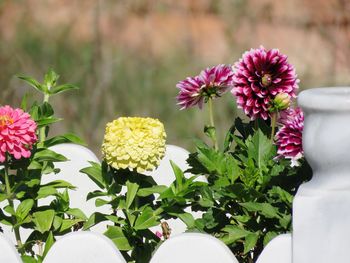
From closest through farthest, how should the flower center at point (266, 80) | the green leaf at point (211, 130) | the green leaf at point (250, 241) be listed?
the green leaf at point (250, 241) < the flower center at point (266, 80) < the green leaf at point (211, 130)

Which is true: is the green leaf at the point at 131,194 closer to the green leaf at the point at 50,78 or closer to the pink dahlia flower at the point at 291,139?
the pink dahlia flower at the point at 291,139

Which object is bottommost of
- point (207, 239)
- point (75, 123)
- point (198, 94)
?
point (75, 123)

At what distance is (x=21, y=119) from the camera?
2.33 meters

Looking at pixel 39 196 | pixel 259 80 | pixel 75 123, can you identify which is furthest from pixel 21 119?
pixel 75 123

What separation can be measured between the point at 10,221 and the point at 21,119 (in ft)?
0.69

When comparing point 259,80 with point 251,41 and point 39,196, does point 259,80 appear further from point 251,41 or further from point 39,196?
point 251,41

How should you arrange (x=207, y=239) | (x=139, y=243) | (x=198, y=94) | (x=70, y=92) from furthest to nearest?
(x=70, y=92), (x=198, y=94), (x=139, y=243), (x=207, y=239)

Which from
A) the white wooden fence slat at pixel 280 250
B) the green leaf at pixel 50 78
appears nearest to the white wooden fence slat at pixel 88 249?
the white wooden fence slat at pixel 280 250

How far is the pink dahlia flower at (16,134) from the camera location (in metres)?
2.28

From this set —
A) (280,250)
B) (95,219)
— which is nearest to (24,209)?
(95,219)

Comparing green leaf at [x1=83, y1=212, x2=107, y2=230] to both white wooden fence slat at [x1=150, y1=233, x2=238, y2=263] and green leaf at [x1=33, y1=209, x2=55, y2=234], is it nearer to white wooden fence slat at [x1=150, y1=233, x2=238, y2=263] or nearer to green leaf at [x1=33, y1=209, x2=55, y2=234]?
green leaf at [x1=33, y1=209, x2=55, y2=234]

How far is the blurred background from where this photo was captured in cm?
466

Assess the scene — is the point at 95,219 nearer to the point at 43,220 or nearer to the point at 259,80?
the point at 43,220

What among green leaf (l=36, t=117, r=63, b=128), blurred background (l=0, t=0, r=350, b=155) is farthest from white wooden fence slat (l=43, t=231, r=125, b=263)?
blurred background (l=0, t=0, r=350, b=155)
